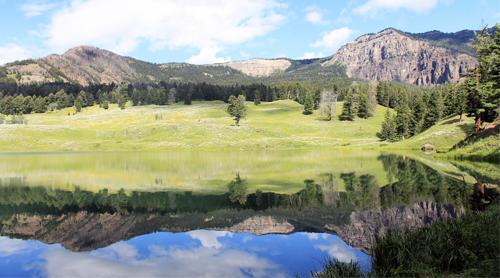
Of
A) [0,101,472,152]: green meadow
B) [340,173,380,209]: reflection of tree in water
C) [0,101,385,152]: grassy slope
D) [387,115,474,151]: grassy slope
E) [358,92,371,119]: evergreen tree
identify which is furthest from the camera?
[358,92,371,119]: evergreen tree

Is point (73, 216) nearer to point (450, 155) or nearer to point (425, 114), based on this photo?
point (450, 155)

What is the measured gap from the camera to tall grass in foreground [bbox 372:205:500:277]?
644 centimetres

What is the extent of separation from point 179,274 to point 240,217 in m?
5.21

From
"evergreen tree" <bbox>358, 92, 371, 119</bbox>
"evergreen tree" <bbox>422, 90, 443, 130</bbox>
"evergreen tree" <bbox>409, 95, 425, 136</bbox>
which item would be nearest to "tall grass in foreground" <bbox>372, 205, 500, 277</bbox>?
"evergreen tree" <bbox>409, 95, 425, 136</bbox>

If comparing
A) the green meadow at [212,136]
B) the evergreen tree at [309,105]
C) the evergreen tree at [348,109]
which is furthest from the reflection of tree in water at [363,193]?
the evergreen tree at [309,105]

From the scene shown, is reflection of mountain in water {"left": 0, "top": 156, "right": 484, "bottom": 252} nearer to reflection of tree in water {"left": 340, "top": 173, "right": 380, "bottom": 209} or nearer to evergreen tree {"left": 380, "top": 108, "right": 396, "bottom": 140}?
reflection of tree in water {"left": 340, "top": 173, "right": 380, "bottom": 209}

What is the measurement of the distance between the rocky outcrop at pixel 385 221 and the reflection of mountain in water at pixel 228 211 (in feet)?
0.10

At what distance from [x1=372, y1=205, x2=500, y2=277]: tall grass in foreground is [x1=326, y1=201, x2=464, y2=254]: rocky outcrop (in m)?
1.03

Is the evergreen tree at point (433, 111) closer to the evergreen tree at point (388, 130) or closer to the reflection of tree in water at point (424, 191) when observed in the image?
the evergreen tree at point (388, 130)

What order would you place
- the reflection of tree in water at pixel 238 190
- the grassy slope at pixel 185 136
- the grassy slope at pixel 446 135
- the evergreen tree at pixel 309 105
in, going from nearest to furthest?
the reflection of tree in water at pixel 238 190
the grassy slope at pixel 446 135
the grassy slope at pixel 185 136
the evergreen tree at pixel 309 105

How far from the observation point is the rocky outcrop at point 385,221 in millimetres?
9555

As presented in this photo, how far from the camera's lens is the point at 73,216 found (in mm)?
12672

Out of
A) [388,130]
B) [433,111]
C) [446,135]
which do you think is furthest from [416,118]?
[446,135]

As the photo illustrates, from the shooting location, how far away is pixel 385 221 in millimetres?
11016
